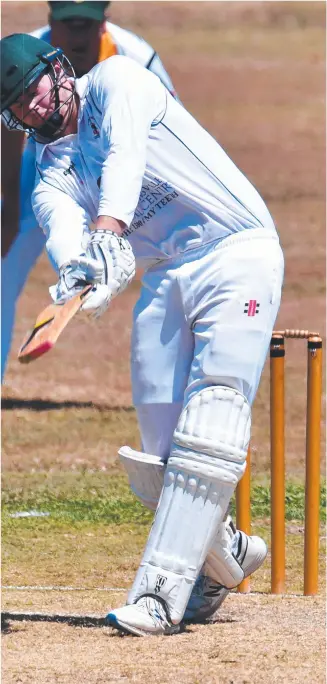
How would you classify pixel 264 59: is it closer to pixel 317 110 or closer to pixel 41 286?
pixel 317 110

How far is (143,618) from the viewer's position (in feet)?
15.6

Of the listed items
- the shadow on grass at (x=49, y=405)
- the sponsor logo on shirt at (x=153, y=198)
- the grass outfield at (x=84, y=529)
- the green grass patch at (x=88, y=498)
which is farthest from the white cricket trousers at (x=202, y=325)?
the shadow on grass at (x=49, y=405)

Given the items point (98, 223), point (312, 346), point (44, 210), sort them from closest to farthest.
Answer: point (98, 223) < point (44, 210) < point (312, 346)

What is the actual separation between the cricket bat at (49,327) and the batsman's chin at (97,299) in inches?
0.7

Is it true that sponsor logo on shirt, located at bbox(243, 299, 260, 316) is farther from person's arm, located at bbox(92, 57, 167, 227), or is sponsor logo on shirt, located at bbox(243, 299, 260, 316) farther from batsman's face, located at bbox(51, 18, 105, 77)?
batsman's face, located at bbox(51, 18, 105, 77)

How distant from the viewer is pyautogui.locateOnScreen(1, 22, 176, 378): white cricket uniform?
7980mm

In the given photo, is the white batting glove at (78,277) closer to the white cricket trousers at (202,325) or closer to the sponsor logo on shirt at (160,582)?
the white cricket trousers at (202,325)

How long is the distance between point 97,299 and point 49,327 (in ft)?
0.55

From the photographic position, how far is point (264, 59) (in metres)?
27.8

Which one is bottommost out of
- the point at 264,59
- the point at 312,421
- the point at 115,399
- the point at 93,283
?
the point at 115,399

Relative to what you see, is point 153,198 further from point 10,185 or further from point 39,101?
point 10,185

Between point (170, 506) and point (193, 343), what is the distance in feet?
1.71

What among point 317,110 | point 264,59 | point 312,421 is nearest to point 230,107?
point 317,110

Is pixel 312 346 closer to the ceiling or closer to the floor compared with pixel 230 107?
closer to the floor
